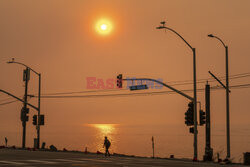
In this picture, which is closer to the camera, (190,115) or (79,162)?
(79,162)

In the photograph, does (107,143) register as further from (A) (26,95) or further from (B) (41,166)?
(A) (26,95)

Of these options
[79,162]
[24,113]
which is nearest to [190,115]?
[79,162]

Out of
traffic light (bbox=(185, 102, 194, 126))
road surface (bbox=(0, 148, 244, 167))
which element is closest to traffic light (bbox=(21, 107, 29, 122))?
road surface (bbox=(0, 148, 244, 167))

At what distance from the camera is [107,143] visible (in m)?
35.4

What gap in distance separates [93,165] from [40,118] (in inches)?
1127

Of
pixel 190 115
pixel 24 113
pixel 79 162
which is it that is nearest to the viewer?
pixel 79 162

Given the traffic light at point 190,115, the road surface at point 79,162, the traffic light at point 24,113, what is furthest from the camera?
the traffic light at point 24,113

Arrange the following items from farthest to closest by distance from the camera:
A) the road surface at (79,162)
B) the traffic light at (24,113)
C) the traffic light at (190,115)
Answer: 1. the traffic light at (24,113)
2. the traffic light at (190,115)
3. the road surface at (79,162)

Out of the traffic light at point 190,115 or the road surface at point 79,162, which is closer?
the road surface at point 79,162

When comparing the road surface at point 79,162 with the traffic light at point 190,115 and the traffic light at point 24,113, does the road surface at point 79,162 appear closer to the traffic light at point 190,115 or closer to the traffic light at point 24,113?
the traffic light at point 190,115

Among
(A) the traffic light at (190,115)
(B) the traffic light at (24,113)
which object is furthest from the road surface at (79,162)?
(B) the traffic light at (24,113)

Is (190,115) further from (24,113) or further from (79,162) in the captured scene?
(24,113)

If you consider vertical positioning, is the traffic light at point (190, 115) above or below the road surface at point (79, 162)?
above

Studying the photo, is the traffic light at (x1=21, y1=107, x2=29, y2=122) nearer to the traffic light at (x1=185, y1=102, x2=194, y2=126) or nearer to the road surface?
Result: the road surface
